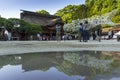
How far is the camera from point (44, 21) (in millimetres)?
64375

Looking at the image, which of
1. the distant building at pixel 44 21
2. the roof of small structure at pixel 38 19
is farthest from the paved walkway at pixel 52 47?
the roof of small structure at pixel 38 19

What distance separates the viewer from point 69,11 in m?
73.5

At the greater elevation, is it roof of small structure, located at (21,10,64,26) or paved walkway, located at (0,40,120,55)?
roof of small structure, located at (21,10,64,26)

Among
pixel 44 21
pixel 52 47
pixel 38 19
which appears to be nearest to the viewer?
pixel 52 47

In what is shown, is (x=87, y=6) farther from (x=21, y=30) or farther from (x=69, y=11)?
(x=21, y=30)

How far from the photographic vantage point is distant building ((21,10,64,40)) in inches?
2327

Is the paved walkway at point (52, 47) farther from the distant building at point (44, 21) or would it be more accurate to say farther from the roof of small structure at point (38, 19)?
the roof of small structure at point (38, 19)

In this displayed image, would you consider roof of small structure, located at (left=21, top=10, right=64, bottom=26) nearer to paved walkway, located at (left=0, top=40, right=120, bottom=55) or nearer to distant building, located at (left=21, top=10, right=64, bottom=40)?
distant building, located at (left=21, top=10, right=64, bottom=40)

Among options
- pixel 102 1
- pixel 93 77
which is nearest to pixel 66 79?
pixel 93 77

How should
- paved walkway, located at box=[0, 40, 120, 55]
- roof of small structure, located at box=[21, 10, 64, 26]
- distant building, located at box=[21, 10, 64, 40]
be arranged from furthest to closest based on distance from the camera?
roof of small structure, located at box=[21, 10, 64, 26]
distant building, located at box=[21, 10, 64, 40]
paved walkway, located at box=[0, 40, 120, 55]

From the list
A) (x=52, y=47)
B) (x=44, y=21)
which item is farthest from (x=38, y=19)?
(x=52, y=47)

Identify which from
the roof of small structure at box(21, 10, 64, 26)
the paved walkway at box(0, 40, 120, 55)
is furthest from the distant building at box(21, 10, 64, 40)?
the paved walkway at box(0, 40, 120, 55)

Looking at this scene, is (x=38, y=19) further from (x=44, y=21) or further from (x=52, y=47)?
(x=52, y=47)

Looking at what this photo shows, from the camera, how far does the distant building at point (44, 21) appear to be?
59094 mm
